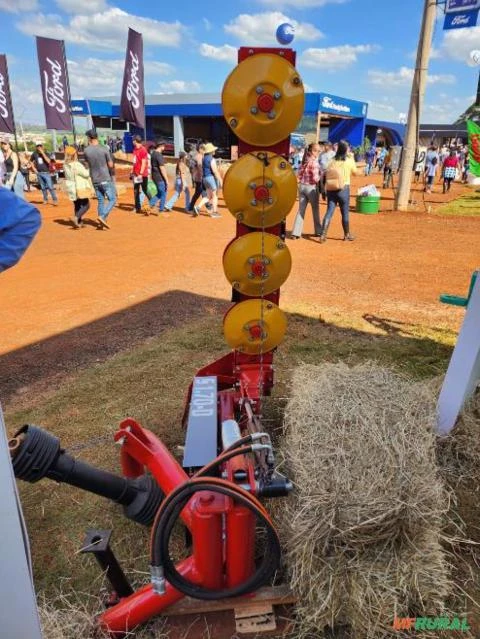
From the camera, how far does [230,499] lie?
1.80 m

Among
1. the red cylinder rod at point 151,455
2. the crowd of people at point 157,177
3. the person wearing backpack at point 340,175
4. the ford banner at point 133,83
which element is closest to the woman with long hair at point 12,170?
the crowd of people at point 157,177

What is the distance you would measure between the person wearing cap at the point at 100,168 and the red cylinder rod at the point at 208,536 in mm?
9944

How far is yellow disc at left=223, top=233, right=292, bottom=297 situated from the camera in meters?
2.67

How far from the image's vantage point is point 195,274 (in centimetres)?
763

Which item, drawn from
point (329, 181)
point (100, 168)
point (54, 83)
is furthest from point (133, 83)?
point (329, 181)

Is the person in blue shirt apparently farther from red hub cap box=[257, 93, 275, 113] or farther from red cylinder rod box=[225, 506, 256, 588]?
red cylinder rod box=[225, 506, 256, 588]

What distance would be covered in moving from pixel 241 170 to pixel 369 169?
95.7 feet

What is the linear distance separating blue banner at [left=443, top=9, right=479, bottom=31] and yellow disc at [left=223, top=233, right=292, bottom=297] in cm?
1074

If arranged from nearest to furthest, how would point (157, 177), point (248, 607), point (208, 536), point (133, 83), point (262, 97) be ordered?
point (208, 536) < point (248, 607) < point (262, 97) < point (157, 177) < point (133, 83)

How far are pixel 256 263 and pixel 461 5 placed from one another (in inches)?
449

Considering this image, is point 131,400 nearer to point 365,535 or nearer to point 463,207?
point 365,535

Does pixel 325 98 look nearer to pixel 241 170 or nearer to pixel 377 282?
pixel 377 282

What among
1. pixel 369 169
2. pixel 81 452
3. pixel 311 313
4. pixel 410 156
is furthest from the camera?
pixel 369 169

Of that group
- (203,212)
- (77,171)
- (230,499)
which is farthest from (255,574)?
(203,212)
